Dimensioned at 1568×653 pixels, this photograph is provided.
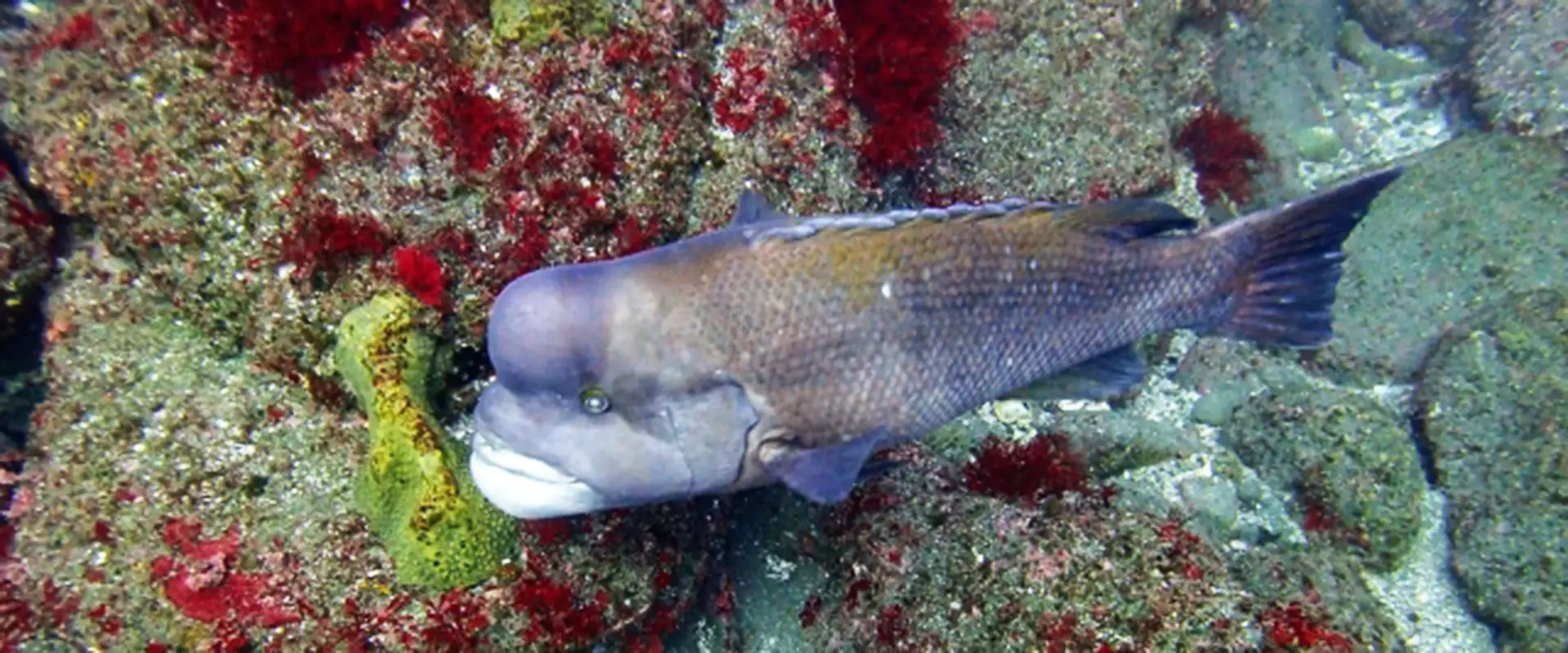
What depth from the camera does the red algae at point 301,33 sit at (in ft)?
12.1

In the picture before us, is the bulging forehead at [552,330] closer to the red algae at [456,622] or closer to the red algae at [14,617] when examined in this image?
the red algae at [456,622]

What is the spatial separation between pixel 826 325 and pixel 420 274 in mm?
1773

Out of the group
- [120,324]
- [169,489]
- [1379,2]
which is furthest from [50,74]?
[1379,2]

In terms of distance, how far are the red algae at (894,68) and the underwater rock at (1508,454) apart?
5.07m

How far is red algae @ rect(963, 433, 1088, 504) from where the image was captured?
173 inches

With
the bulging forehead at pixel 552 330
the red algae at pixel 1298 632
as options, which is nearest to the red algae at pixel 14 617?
the bulging forehead at pixel 552 330

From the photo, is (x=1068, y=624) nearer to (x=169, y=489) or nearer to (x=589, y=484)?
(x=589, y=484)

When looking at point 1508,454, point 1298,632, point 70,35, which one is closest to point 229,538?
point 70,35

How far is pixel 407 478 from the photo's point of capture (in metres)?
3.35

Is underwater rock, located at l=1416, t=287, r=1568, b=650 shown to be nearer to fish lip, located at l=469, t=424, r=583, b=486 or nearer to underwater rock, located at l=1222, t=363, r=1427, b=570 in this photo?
underwater rock, located at l=1222, t=363, r=1427, b=570

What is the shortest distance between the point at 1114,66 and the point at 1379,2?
6.94m

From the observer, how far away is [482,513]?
3.44 m

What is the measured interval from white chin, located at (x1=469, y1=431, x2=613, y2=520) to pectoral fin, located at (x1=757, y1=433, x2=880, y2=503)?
0.65 metres

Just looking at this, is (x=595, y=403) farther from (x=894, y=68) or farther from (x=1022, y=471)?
(x=894, y=68)
